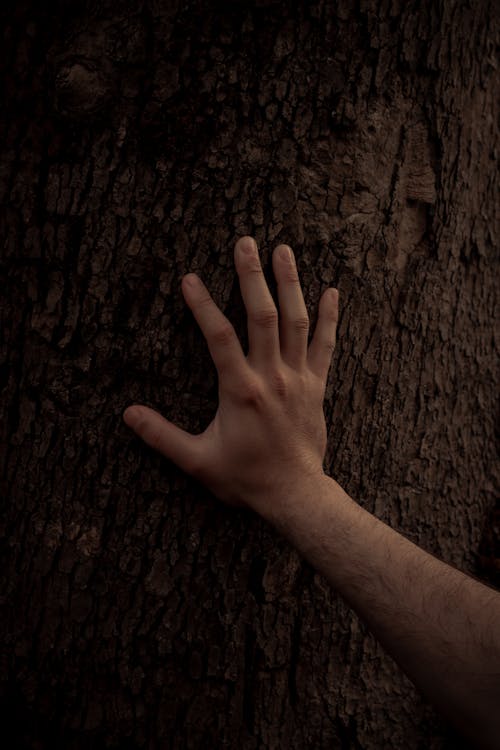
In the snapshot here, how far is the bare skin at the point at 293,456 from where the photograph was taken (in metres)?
1.29

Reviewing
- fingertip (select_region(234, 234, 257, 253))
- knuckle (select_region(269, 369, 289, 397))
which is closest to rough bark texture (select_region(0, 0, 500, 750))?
fingertip (select_region(234, 234, 257, 253))

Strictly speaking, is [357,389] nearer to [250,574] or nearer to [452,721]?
[250,574]

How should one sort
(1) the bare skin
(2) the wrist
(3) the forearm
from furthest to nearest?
(2) the wrist, (1) the bare skin, (3) the forearm

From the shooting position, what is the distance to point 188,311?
152 cm

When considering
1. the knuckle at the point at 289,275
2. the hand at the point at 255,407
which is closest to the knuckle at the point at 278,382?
the hand at the point at 255,407

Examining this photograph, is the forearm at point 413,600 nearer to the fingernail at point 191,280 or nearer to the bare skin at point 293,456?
the bare skin at point 293,456

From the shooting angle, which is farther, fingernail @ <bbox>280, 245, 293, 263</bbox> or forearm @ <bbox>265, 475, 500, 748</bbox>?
fingernail @ <bbox>280, 245, 293, 263</bbox>

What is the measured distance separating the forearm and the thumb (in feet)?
0.80

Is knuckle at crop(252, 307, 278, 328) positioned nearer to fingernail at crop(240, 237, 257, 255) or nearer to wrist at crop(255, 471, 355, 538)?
fingernail at crop(240, 237, 257, 255)

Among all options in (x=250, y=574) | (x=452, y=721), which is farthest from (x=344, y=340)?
(x=452, y=721)

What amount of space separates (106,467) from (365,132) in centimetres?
108

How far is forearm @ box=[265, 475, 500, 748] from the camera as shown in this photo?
1153 millimetres

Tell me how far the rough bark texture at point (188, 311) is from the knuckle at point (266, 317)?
0.25ft

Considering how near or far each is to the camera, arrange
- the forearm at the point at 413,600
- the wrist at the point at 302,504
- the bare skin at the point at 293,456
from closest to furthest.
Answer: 1. the forearm at the point at 413,600
2. the bare skin at the point at 293,456
3. the wrist at the point at 302,504
